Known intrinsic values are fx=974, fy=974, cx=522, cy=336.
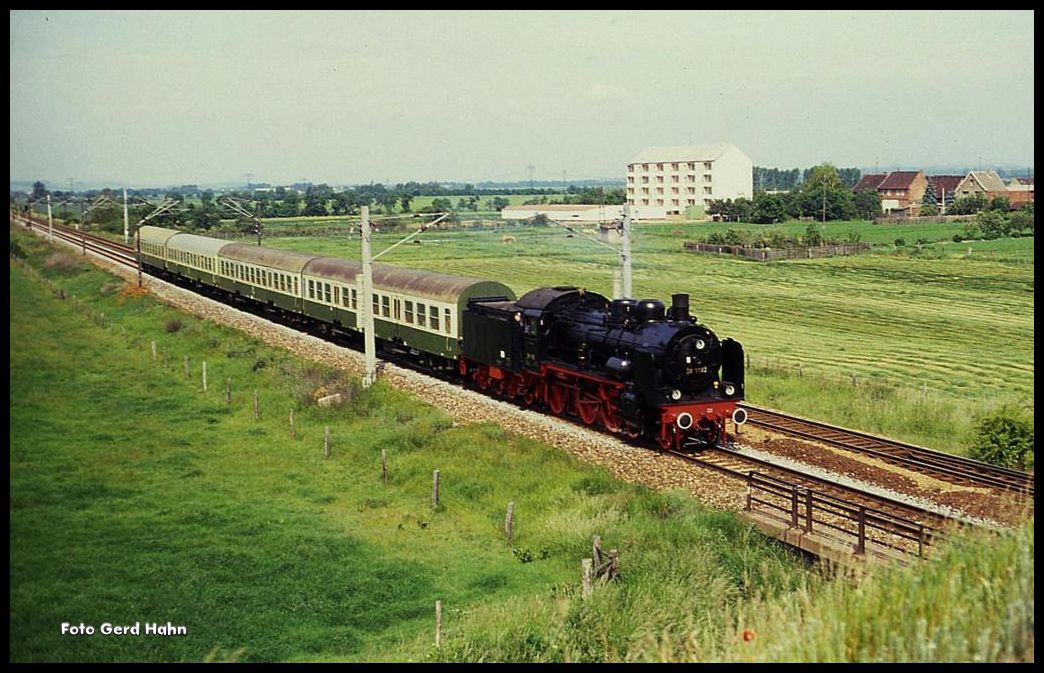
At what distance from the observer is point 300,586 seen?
1494 cm

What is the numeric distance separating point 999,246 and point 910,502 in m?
51.0

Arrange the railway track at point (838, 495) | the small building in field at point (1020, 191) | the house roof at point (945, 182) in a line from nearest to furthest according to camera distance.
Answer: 1. the railway track at point (838, 495)
2. the small building in field at point (1020, 191)
3. the house roof at point (945, 182)

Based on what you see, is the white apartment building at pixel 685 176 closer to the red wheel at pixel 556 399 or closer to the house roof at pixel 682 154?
the house roof at pixel 682 154

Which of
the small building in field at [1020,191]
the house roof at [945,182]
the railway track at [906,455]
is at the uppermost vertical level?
the house roof at [945,182]

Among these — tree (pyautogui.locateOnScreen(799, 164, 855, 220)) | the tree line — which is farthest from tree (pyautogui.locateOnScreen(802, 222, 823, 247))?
tree (pyautogui.locateOnScreen(799, 164, 855, 220))

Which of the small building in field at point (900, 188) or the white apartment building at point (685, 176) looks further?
the small building in field at point (900, 188)

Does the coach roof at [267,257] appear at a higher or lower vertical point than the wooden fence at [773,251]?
higher

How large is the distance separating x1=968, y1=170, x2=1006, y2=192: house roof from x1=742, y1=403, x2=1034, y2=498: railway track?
228ft

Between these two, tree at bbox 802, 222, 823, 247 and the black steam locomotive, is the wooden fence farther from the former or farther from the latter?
the black steam locomotive

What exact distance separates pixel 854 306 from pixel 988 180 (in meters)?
46.4

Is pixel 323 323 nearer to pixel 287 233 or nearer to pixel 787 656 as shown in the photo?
pixel 287 233

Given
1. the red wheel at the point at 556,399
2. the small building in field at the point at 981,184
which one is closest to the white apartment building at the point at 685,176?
the small building in field at the point at 981,184

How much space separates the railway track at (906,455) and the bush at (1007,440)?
893 millimetres

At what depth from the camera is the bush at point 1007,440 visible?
63.4 ft
